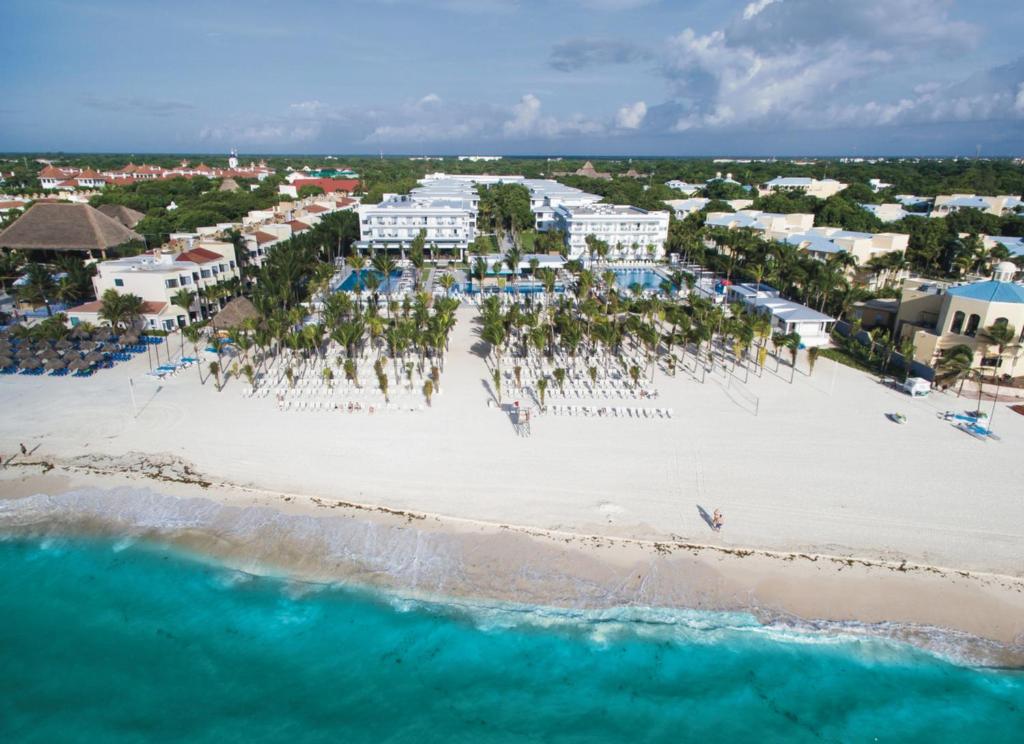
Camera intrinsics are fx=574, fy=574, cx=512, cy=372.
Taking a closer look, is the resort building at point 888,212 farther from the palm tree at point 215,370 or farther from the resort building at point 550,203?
the palm tree at point 215,370

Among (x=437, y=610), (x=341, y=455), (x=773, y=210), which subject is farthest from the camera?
(x=773, y=210)

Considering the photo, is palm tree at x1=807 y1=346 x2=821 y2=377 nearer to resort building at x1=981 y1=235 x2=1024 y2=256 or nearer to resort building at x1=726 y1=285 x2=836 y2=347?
resort building at x1=726 y1=285 x2=836 y2=347

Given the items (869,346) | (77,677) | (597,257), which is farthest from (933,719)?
(597,257)

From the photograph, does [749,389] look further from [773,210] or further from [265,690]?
[773,210]

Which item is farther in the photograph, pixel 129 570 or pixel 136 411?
pixel 136 411

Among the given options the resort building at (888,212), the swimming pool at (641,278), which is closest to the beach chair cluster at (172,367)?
the swimming pool at (641,278)

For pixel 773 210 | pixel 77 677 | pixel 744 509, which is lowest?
pixel 77 677

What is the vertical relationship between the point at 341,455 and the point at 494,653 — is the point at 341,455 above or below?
above
